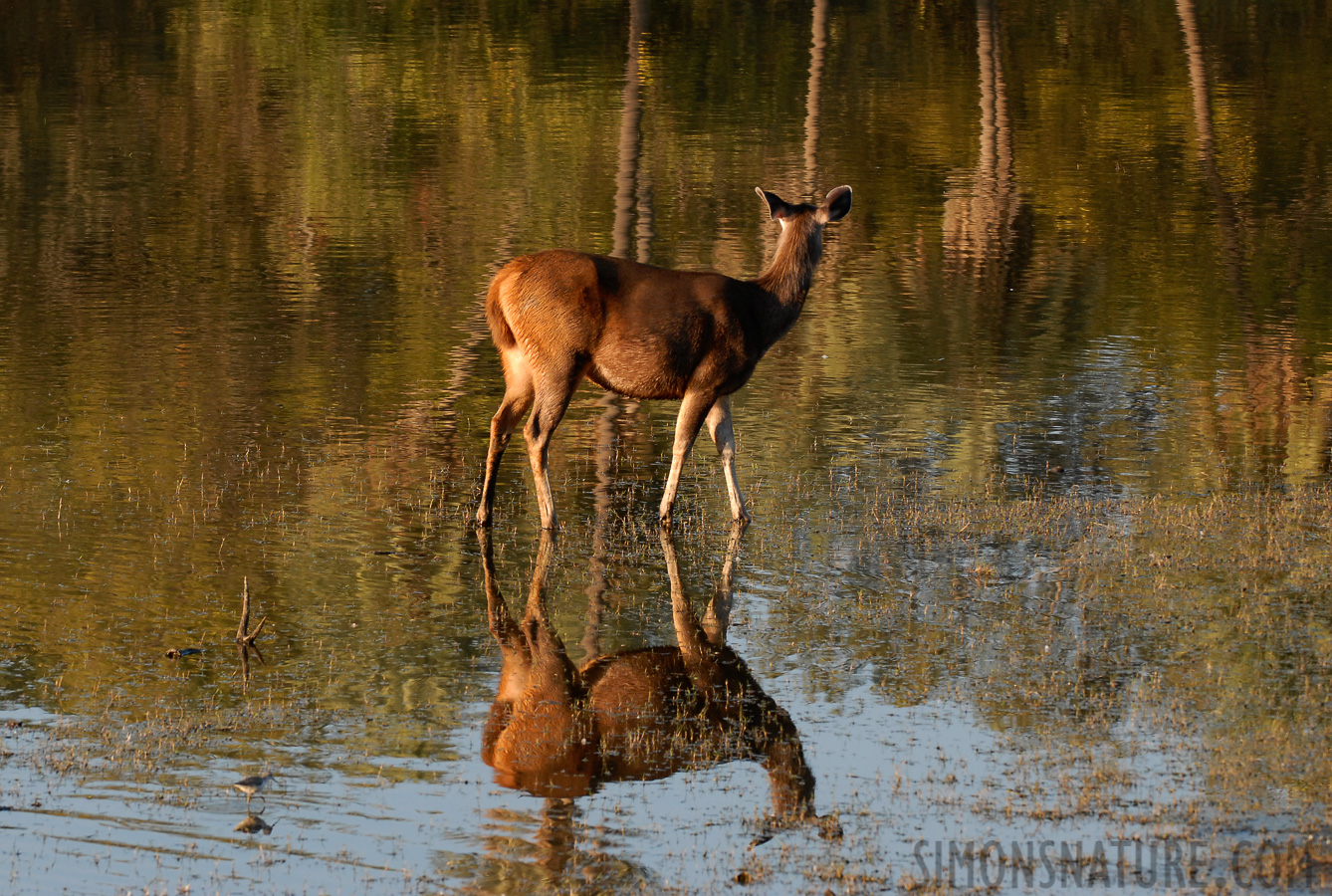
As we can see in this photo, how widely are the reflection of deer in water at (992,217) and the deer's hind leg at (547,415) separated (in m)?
10.4

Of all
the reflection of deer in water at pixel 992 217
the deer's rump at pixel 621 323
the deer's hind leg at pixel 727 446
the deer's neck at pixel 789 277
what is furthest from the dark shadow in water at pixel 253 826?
the reflection of deer in water at pixel 992 217

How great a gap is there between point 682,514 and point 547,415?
46.8 inches

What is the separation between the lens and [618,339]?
11.8m

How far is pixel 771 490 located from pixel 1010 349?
6.22 meters

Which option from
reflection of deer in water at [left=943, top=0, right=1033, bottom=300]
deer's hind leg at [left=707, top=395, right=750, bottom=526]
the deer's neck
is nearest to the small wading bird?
deer's hind leg at [left=707, top=395, right=750, bottom=526]

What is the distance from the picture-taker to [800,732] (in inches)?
333

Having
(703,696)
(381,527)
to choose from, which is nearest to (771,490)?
(381,527)

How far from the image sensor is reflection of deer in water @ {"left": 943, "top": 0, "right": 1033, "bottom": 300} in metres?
22.9

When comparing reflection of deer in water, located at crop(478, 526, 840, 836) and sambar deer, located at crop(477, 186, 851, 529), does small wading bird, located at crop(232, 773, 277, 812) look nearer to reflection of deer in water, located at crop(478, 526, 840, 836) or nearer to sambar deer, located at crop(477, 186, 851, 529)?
reflection of deer in water, located at crop(478, 526, 840, 836)

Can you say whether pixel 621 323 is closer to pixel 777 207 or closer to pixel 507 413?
pixel 507 413

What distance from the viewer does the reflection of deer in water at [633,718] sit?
25.8 feet

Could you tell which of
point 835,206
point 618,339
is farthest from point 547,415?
point 835,206

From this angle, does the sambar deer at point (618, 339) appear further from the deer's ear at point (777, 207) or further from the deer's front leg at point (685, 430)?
the deer's ear at point (777, 207)

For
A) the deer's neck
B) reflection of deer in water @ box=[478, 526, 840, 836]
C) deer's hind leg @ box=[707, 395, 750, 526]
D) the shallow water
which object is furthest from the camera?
the deer's neck
